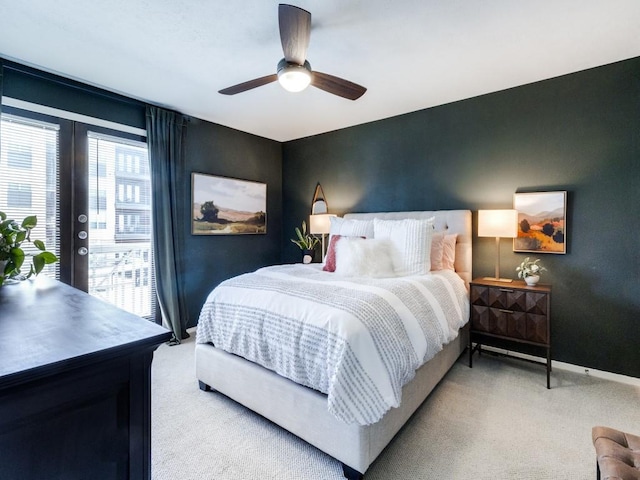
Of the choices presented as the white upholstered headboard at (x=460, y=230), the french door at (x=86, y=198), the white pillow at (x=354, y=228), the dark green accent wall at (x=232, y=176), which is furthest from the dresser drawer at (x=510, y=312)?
the french door at (x=86, y=198)

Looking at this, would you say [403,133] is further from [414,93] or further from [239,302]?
[239,302]

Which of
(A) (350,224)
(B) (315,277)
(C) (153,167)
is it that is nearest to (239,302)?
(B) (315,277)

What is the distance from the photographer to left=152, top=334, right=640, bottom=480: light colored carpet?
5.36 feet

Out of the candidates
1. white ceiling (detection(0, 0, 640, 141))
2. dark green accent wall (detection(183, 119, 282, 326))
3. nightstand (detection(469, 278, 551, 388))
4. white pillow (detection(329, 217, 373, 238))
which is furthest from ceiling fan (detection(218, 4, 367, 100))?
nightstand (detection(469, 278, 551, 388))

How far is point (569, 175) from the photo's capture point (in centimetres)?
275

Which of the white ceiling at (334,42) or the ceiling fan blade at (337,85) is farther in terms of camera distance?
the ceiling fan blade at (337,85)

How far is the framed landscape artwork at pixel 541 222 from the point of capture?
276 cm

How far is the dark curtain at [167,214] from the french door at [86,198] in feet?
0.57

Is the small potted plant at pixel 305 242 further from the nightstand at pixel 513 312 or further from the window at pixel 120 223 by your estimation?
the nightstand at pixel 513 312

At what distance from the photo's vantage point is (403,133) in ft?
12.3

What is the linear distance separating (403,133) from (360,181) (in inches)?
31.4

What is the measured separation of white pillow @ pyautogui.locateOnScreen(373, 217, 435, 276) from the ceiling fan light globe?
1551 mm

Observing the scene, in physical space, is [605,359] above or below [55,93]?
below

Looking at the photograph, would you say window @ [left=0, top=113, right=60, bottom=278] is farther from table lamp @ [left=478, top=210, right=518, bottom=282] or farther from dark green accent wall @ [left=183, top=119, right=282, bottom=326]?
table lamp @ [left=478, top=210, right=518, bottom=282]
